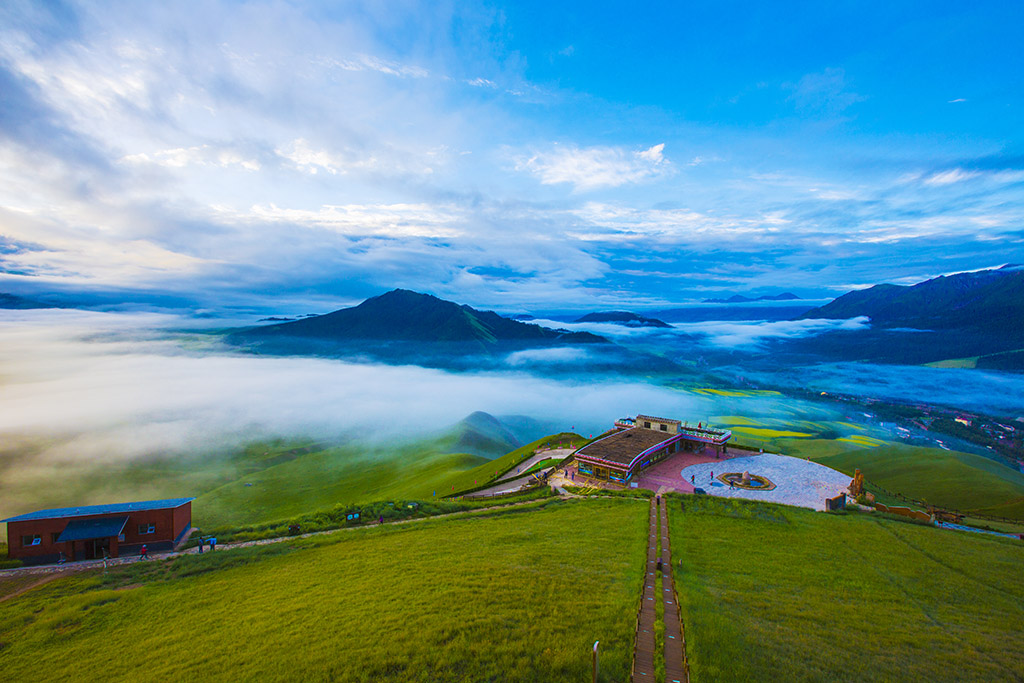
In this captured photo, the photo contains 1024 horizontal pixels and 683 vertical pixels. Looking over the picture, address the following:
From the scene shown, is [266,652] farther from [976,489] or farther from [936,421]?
[936,421]

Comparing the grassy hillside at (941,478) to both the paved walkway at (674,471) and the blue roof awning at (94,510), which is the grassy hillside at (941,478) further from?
the blue roof awning at (94,510)

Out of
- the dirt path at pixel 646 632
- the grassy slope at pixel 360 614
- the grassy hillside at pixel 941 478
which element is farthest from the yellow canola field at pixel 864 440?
the dirt path at pixel 646 632

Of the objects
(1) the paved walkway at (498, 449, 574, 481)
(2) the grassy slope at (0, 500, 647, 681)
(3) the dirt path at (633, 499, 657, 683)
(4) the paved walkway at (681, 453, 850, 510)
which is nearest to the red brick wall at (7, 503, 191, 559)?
(2) the grassy slope at (0, 500, 647, 681)

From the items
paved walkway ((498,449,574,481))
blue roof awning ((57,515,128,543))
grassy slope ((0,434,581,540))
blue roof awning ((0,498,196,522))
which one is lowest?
grassy slope ((0,434,581,540))

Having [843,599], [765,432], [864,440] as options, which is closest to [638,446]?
[843,599]

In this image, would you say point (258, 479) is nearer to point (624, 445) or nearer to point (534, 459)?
point (534, 459)

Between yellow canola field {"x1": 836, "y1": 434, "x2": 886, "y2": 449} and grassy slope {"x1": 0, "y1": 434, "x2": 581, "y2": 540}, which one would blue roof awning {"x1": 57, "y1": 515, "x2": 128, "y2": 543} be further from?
yellow canola field {"x1": 836, "y1": 434, "x2": 886, "y2": 449}
